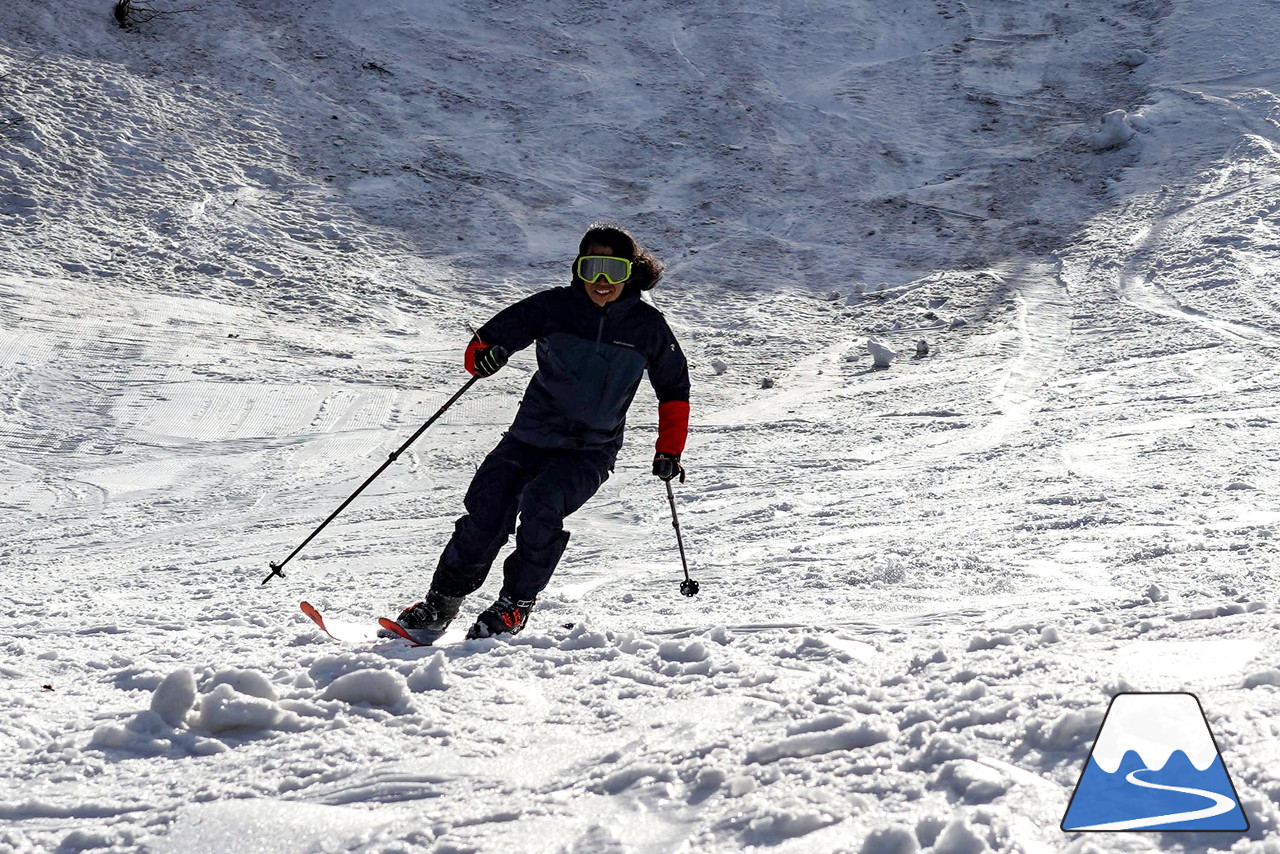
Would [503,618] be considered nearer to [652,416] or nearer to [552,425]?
[552,425]

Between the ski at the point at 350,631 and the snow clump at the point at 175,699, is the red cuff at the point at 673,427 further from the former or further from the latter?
the snow clump at the point at 175,699

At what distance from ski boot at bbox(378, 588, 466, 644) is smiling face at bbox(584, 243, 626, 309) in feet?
4.22

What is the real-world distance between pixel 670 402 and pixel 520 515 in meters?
0.77

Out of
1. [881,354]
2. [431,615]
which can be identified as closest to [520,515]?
[431,615]

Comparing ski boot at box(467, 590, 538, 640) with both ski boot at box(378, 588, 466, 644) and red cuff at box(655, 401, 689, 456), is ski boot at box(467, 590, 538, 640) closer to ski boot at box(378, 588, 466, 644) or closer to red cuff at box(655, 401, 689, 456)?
ski boot at box(378, 588, 466, 644)

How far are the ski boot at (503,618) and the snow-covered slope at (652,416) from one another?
6.3 inches

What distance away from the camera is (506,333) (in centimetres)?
440

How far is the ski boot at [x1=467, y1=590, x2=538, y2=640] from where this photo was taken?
13.7 feet

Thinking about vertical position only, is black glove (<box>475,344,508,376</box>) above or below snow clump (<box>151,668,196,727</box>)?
above

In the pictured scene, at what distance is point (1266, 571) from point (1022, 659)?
1.49 meters

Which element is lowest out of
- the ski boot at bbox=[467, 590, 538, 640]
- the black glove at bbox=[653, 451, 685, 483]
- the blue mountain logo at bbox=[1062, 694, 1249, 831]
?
the ski boot at bbox=[467, 590, 538, 640]

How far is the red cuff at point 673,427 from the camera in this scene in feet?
14.7

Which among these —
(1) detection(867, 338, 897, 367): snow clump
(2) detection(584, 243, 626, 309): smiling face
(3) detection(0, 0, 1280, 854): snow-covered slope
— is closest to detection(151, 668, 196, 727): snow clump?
(3) detection(0, 0, 1280, 854): snow-covered slope

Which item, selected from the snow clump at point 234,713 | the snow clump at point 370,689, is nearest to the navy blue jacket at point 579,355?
the snow clump at point 370,689
